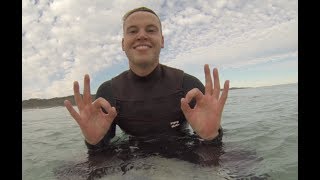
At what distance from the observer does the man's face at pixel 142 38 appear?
14.8 ft

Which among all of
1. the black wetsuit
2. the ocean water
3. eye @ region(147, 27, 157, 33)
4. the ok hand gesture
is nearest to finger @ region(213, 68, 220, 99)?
the ok hand gesture

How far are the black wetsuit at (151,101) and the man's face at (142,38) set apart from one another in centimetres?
29

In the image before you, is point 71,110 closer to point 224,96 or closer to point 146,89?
point 146,89

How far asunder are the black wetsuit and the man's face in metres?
0.29

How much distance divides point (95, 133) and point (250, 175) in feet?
6.27

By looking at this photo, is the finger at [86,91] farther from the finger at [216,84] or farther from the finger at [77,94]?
the finger at [216,84]

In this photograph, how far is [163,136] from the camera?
452 centimetres

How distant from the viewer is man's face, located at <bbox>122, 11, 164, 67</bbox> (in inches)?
177

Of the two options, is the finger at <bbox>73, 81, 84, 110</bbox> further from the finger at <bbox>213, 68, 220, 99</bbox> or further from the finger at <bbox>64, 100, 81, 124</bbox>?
the finger at <bbox>213, 68, 220, 99</bbox>

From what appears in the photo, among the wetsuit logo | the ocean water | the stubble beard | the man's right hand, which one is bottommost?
the ocean water

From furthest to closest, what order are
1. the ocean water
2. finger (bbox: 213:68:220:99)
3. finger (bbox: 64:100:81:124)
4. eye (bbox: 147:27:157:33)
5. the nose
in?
eye (bbox: 147:27:157:33)
the nose
finger (bbox: 213:68:220:99)
finger (bbox: 64:100:81:124)
the ocean water

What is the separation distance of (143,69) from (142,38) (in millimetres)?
473
